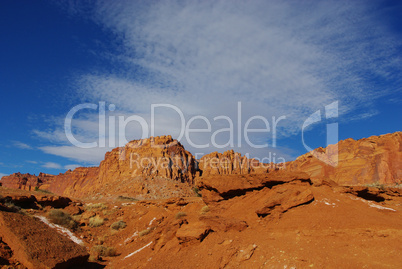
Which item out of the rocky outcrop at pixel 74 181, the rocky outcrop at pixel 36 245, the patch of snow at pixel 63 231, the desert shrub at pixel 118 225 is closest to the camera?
the rocky outcrop at pixel 36 245

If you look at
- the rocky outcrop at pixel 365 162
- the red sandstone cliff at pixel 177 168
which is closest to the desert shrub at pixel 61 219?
the red sandstone cliff at pixel 177 168

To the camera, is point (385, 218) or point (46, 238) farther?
point (46, 238)

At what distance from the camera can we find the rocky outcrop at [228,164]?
4245 inches

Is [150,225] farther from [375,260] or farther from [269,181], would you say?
[375,260]

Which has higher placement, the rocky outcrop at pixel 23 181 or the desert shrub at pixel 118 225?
the desert shrub at pixel 118 225

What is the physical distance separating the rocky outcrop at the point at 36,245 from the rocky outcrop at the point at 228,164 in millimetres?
98204

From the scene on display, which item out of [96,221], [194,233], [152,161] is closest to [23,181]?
[152,161]

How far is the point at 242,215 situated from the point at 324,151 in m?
60.6

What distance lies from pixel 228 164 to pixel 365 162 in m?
65.9

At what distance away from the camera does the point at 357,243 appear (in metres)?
6.55

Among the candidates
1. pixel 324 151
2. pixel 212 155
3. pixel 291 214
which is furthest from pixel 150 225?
pixel 212 155

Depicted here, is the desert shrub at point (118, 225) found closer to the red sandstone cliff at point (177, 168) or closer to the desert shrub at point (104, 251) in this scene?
the desert shrub at point (104, 251)

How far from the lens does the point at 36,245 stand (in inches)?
302

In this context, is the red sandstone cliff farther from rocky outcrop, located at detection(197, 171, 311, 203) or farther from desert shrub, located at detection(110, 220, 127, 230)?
desert shrub, located at detection(110, 220, 127, 230)
